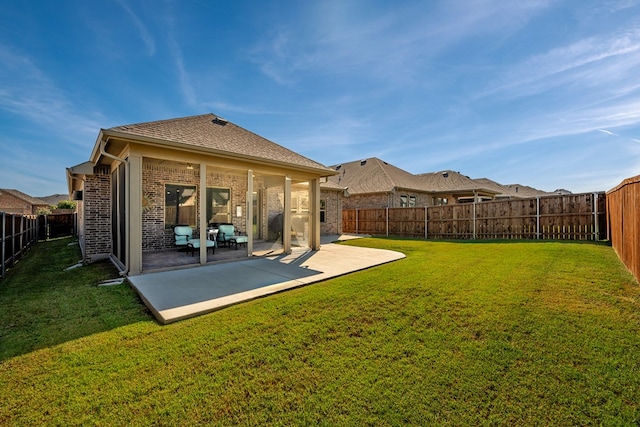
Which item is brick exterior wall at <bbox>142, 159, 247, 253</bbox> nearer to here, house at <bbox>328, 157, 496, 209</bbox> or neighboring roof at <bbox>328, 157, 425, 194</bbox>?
house at <bbox>328, 157, 496, 209</bbox>

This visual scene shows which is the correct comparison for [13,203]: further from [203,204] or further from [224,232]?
[203,204]

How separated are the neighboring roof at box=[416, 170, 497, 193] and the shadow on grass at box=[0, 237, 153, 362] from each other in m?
20.8

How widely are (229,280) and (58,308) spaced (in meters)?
2.66

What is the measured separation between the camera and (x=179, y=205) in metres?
10.0

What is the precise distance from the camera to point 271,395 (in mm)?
2311

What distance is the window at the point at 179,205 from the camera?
9.80 metres

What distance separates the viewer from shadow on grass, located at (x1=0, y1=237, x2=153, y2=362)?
3303 mm

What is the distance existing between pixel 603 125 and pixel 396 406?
11.8 meters

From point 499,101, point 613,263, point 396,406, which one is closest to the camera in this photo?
point 396,406

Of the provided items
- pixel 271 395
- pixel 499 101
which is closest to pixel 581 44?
pixel 499 101

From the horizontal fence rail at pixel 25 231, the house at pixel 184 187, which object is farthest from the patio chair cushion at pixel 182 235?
the horizontal fence rail at pixel 25 231

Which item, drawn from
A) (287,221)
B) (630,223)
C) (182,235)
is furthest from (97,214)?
(630,223)

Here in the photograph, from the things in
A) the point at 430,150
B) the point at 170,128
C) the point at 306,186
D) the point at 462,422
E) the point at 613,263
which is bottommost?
the point at 462,422

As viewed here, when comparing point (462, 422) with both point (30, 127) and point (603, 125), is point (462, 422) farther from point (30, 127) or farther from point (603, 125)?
point (30, 127)
